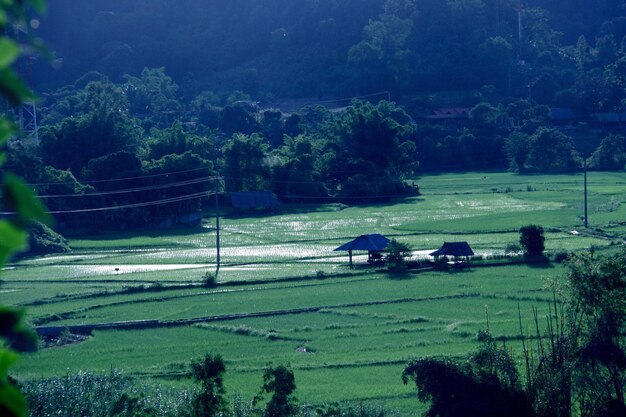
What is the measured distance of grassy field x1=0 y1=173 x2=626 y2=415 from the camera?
1462cm

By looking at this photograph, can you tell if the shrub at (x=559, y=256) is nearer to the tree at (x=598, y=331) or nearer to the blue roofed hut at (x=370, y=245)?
the blue roofed hut at (x=370, y=245)

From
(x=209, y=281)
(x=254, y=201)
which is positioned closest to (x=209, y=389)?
(x=209, y=281)

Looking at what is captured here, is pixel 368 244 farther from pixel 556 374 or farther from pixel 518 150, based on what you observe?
pixel 518 150

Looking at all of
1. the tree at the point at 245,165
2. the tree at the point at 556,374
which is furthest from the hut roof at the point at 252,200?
the tree at the point at 556,374

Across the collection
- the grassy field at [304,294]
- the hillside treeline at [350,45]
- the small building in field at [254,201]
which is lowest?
the grassy field at [304,294]

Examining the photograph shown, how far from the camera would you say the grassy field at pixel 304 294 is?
48.0ft

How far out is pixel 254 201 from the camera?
37219 millimetres

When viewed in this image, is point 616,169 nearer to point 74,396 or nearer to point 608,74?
point 608,74

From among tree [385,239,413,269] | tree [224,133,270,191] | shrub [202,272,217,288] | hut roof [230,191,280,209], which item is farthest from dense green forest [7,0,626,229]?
tree [385,239,413,269]

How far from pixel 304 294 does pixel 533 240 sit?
661 centimetres

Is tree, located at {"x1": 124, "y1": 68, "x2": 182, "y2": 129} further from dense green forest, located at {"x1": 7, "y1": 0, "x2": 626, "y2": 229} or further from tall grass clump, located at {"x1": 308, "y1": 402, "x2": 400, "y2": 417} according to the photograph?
tall grass clump, located at {"x1": 308, "y1": 402, "x2": 400, "y2": 417}

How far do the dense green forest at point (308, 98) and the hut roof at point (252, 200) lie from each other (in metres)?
1.19

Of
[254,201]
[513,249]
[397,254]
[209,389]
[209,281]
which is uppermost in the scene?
[254,201]

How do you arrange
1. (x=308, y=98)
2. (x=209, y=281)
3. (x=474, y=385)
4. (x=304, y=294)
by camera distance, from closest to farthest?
(x=474, y=385), (x=304, y=294), (x=209, y=281), (x=308, y=98)
